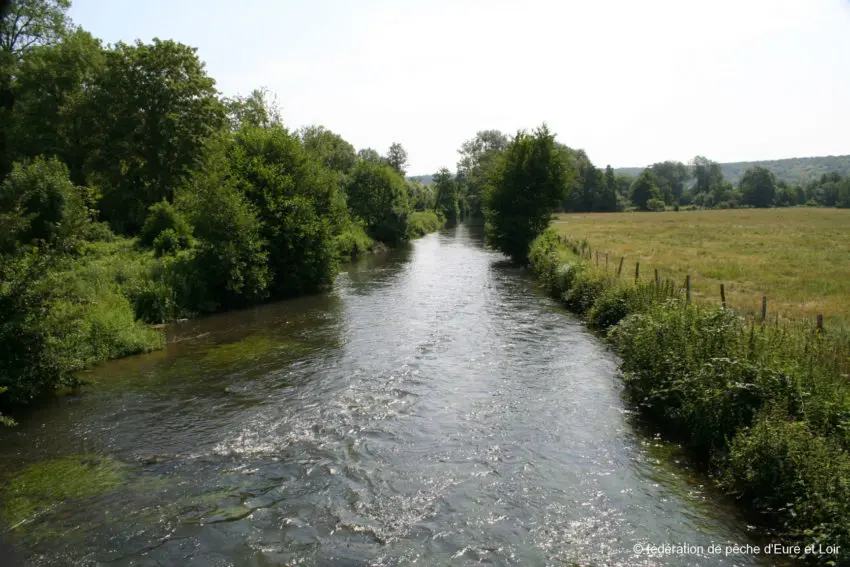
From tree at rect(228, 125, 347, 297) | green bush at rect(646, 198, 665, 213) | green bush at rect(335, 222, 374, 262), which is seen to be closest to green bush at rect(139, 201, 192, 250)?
tree at rect(228, 125, 347, 297)

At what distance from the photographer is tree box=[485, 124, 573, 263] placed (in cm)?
4181

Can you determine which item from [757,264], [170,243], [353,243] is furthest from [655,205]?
[170,243]

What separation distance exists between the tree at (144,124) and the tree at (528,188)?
905 inches

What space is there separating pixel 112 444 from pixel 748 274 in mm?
30184

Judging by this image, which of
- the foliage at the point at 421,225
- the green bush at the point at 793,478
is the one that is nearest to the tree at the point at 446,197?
the foliage at the point at 421,225

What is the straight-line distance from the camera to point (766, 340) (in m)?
11.4

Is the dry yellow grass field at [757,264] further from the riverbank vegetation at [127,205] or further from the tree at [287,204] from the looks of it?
the riverbank vegetation at [127,205]

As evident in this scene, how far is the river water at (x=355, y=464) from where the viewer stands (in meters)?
8.38

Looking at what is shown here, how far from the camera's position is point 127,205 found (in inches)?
1464

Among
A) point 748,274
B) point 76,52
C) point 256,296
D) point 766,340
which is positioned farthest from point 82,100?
point 748,274

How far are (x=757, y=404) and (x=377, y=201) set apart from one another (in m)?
50.2

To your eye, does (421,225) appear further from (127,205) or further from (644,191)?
(644,191)

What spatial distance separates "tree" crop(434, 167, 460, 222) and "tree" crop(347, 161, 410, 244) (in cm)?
4702

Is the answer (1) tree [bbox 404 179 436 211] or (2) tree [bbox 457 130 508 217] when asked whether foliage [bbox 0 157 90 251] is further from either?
(2) tree [bbox 457 130 508 217]
